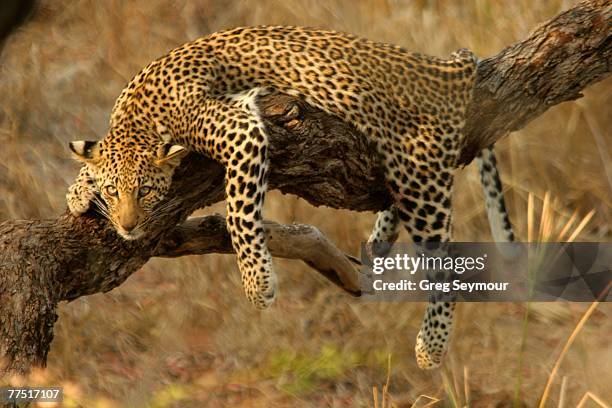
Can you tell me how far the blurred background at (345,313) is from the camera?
9.06 metres

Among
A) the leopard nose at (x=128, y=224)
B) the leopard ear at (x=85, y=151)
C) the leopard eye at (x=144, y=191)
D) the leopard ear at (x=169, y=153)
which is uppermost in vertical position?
the leopard ear at (x=169, y=153)

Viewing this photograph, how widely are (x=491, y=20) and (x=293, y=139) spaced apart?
15.6 feet

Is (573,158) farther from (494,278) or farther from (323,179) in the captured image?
(323,179)

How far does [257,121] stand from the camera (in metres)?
5.37

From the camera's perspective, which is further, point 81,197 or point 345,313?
point 345,313

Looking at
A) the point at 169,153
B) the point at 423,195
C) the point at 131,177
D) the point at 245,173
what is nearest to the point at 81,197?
the point at 131,177

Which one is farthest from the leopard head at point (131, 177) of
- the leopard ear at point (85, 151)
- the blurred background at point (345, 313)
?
the blurred background at point (345, 313)

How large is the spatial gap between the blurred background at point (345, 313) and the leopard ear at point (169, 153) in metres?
3.52

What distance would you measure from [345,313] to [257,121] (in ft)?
14.3

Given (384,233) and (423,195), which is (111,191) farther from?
(384,233)

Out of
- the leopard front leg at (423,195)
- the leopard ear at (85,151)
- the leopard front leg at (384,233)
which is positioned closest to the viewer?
the leopard ear at (85,151)

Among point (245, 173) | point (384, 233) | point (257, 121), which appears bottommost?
point (245, 173)

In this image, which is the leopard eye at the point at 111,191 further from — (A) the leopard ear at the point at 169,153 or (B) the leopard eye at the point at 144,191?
(A) the leopard ear at the point at 169,153

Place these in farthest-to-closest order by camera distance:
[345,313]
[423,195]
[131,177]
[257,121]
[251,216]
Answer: [345,313] < [423,195] < [131,177] < [251,216] < [257,121]
